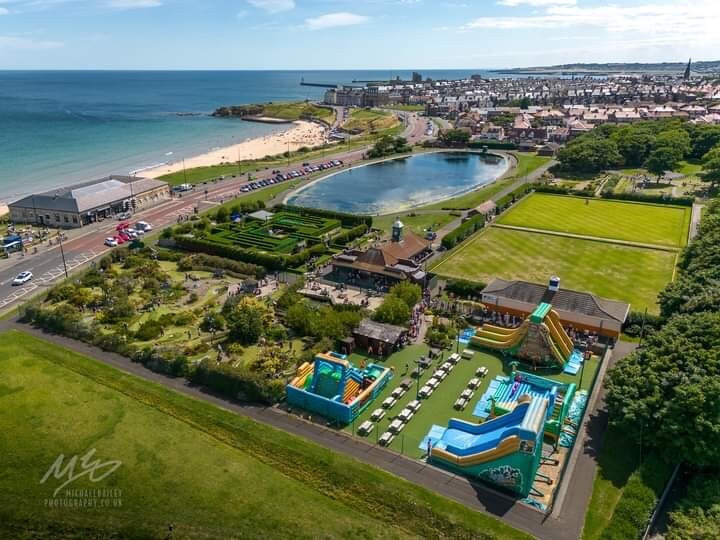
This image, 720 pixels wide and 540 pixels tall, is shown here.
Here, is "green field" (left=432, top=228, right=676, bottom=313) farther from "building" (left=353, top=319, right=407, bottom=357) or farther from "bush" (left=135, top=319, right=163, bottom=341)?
"bush" (left=135, top=319, right=163, bottom=341)

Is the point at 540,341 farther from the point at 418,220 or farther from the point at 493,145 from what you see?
the point at 493,145

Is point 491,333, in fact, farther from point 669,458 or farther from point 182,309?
point 182,309

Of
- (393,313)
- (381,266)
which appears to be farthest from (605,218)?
(393,313)

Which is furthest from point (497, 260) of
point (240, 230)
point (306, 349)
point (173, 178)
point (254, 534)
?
point (173, 178)

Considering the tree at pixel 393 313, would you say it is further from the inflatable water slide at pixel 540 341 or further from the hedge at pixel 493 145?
the hedge at pixel 493 145

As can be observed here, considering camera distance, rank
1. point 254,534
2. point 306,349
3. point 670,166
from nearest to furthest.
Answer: point 254,534, point 306,349, point 670,166
